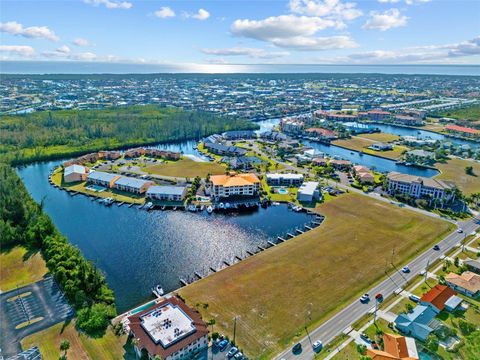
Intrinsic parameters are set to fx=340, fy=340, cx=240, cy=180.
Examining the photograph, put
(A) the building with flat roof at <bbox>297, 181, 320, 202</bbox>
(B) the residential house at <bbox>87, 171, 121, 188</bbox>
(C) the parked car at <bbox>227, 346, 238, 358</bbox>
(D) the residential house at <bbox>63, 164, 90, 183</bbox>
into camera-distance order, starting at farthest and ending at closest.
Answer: (D) the residential house at <bbox>63, 164, 90, 183</bbox> → (B) the residential house at <bbox>87, 171, 121, 188</bbox> → (A) the building with flat roof at <bbox>297, 181, 320, 202</bbox> → (C) the parked car at <bbox>227, 346, 238, 358</bbox>

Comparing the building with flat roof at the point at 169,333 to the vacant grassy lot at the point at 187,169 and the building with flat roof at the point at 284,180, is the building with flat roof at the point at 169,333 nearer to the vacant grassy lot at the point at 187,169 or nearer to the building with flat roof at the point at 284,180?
the building with flat roof at the point at 284,180

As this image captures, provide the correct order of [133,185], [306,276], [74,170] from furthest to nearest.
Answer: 1. [74,170]
2. [133,185]
3. [306,276]

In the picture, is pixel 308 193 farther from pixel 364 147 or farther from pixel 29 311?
pixel 364 147

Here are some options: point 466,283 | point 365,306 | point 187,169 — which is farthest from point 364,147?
point 365,306

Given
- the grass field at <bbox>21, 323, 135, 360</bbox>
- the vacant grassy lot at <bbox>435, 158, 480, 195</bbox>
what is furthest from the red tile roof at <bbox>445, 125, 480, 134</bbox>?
the grass field at <bbox>21, 323, 135, 360</bbox>

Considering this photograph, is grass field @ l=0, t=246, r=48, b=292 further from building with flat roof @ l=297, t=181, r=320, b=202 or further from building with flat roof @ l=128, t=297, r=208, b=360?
building with flat roof @ l=297, t=181, r=320, b=202

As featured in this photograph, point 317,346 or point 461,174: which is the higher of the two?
point 317,346

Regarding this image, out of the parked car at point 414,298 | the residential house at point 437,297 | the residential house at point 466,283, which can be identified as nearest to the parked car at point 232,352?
the residential house at point 437,297
